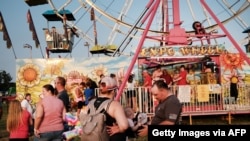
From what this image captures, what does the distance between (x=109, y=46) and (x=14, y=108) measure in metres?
23.4

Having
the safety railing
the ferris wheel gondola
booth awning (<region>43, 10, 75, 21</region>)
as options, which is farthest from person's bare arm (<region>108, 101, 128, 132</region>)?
booth awning (<region>43, 10, 75, 21</region>)

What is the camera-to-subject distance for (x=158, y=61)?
60.1 feet

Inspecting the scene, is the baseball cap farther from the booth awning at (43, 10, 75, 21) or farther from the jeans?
the booth awning at (43, 10, 75, 21)

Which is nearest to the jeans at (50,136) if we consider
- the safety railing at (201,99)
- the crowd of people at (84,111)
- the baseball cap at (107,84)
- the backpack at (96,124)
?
the crowd of people at (84,111)

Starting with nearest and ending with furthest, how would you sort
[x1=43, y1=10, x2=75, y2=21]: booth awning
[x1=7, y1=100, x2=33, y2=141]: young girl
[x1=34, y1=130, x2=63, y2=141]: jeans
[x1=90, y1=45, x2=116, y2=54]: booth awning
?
[x1=34, y1=130, x2=63, y2=141]: jeans → [x1=7, y1=100, x2=33, y2=141]: young girl → [x1=90, y1=45, x2=116, y2=54]: booth awning → [x1=43, y1=10, x2=75, y2=21]: booth awning

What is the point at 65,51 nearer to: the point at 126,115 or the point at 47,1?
the point at 47,1

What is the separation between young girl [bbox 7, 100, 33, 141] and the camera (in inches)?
281

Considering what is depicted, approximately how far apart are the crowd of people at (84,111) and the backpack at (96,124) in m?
0.05

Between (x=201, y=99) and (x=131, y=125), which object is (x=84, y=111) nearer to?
(x=131, y=125)

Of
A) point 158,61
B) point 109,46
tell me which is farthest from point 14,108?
point 109,46

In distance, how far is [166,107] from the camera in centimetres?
539

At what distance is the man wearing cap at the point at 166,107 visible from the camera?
17.2 feet

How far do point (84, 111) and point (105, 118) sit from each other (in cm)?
62

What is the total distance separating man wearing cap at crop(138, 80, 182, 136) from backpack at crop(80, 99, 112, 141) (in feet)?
2.84
